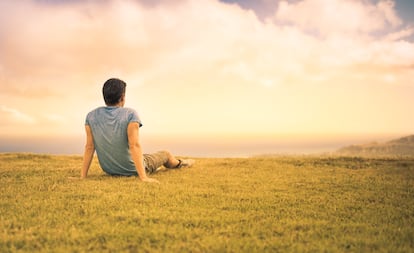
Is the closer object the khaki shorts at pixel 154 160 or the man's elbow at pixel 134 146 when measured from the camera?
the man's elbow at pixel 134 146

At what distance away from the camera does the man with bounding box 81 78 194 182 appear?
6773 millimetres

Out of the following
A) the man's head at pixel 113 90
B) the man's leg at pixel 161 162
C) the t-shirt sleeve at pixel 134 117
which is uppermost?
the man's head at pixel 113 90

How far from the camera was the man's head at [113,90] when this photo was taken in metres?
6.93

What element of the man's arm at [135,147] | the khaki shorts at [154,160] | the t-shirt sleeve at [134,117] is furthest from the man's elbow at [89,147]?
the khaki shorts at [154,160]

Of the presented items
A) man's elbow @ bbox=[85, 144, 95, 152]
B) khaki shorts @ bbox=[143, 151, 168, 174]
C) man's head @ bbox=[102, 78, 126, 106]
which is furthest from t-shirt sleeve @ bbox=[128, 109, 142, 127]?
khaki shorts @ bbox=[143, 151, 168, 174]

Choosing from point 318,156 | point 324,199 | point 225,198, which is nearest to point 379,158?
point 318,156

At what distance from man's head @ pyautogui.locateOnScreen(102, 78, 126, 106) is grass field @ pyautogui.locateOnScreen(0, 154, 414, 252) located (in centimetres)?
174

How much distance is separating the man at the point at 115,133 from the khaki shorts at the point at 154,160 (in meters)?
0.70

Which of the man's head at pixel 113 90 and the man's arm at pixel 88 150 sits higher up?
the man's head at pixel 113 90

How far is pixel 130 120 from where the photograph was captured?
685 cm

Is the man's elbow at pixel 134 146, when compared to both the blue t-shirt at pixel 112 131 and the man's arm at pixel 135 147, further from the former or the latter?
the blue t-shirt at pixel 112 131

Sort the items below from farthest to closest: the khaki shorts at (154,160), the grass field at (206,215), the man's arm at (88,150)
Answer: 1. the khaki shorts at (154,160)
2. the man's arm at (88,150)
3. the grass field at (206,215)

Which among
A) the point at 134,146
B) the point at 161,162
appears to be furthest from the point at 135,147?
the point at 161,162

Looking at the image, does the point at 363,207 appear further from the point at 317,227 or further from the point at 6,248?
the point at 6,248
